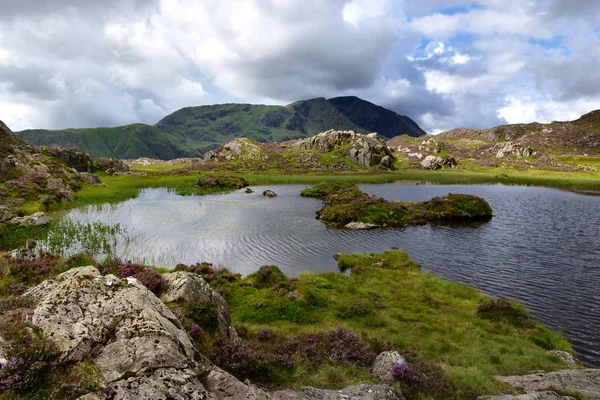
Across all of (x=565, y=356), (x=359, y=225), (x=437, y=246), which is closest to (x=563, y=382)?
(x=565, y=356)

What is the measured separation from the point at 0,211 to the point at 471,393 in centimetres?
5193

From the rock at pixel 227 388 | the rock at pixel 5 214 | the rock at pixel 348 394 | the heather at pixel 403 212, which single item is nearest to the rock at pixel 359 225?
the heather at pixel 403 212

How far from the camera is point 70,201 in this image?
56.7m

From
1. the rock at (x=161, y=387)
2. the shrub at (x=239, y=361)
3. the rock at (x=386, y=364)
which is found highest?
the rock at (x=161, y=387)

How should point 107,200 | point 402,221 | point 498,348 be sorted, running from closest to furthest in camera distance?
1. point 498,348
2. point 402,221
3. point 107,200

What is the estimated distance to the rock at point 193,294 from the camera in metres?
12.1

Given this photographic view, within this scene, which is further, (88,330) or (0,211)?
(0,211)

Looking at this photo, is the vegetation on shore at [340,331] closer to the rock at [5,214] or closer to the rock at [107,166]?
the rock at [5,214]

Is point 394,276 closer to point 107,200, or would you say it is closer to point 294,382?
point 294,382

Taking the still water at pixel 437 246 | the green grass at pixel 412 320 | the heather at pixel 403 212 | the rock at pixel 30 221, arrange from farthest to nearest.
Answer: the heather at pixel 403 212 < the rock at pixel 30 221 < the still water at pixel 437 246 < the green grass at pixel 412 320

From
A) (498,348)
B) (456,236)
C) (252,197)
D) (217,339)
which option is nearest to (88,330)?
(217,339)

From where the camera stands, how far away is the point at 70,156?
107m

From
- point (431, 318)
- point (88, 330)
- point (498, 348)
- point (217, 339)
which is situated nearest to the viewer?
point (88, 330)

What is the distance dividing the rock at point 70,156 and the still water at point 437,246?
68.8 metres
